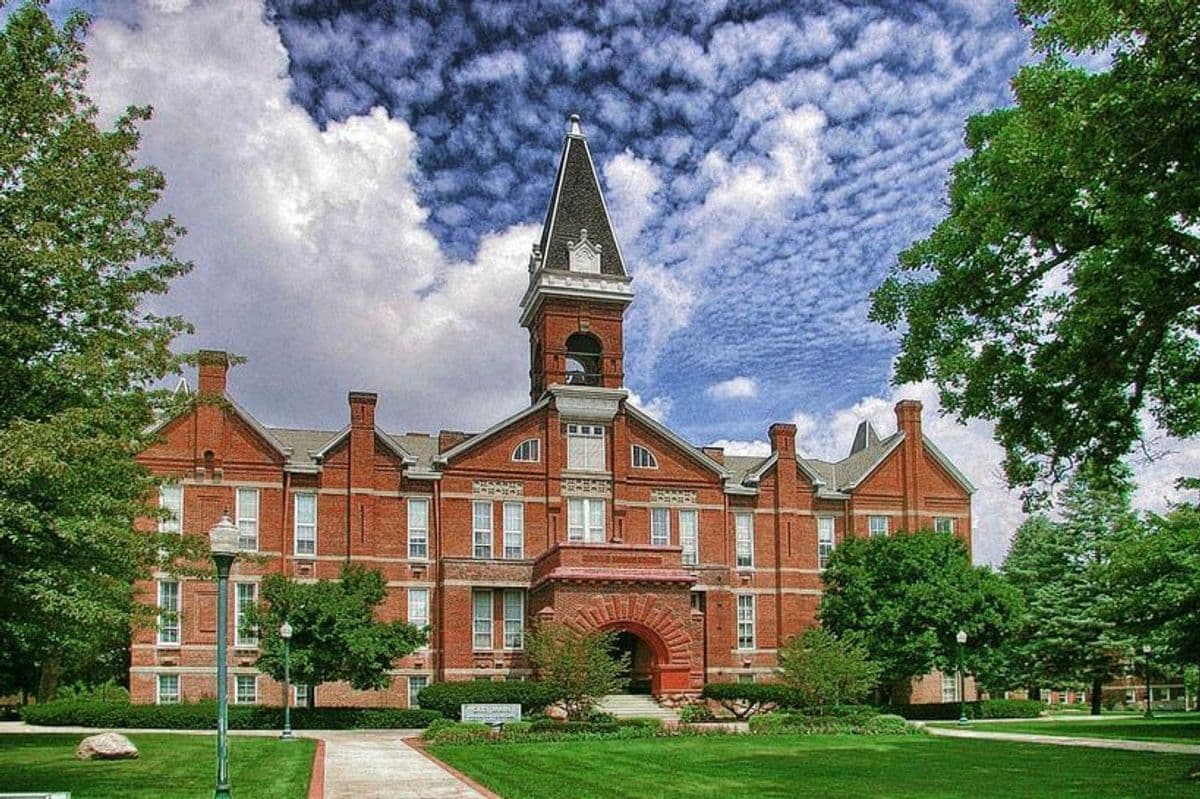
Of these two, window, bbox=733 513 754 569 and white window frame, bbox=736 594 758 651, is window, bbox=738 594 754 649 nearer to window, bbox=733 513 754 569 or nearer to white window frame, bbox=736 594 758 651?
white window frame, bbox=736 594 758 651

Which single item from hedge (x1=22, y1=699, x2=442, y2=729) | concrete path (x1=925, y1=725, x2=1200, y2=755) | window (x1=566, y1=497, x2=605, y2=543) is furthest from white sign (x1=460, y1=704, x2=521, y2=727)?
window (x1=566, y1=497, x2=605, y2=543)

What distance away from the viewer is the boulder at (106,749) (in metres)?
25.3

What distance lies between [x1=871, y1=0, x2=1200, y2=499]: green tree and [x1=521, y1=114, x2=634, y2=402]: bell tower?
2833cm

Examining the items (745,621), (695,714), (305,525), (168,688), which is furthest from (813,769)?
→ (168,688)

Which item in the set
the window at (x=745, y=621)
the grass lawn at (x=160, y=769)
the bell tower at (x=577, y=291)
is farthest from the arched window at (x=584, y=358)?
the grass lawn at (x=160, y=769)

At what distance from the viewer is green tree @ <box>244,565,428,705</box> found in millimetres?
39531

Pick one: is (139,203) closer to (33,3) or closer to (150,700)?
(33,3)

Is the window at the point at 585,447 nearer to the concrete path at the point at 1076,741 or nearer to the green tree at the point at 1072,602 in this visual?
the concrete path at the point at 1076,741

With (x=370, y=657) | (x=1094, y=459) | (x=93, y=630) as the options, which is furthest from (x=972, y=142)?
(x=370, y=657)

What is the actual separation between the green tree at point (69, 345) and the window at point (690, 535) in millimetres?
32654

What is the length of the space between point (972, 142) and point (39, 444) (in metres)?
16.1

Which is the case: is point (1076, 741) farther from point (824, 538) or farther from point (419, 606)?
point (419, 606)

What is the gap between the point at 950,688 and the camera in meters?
53.2

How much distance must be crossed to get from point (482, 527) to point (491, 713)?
44.1ft
